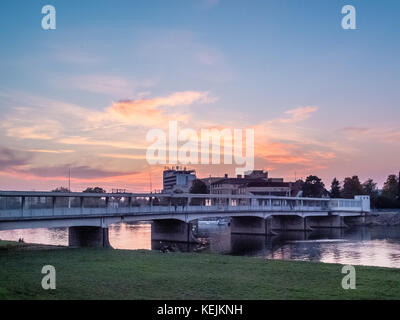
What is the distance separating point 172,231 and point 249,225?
27.3 meters

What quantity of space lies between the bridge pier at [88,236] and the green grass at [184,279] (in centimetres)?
2382

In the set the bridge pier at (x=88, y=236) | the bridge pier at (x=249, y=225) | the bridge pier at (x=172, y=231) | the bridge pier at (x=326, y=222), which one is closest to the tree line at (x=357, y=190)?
the bridge pier at (x=326, y=222)

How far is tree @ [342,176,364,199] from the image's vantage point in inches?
6563

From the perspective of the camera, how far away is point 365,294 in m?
20.2

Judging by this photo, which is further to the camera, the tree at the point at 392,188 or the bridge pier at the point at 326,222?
the tree at the point at 392,188

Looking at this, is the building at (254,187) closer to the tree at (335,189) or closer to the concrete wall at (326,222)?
the tree at (335,189)

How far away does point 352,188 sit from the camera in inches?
6629

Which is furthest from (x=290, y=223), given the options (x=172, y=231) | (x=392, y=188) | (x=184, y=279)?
(x=184, y=279)

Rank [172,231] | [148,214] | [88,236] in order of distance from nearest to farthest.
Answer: [88,236], [148,214], [172,231]

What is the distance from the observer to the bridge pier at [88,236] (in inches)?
2274

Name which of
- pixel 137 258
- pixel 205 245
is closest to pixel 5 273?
pixel 137 258

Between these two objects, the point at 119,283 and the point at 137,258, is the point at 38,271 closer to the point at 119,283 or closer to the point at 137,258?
the point at 119,283

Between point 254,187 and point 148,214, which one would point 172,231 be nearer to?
point 148,214
